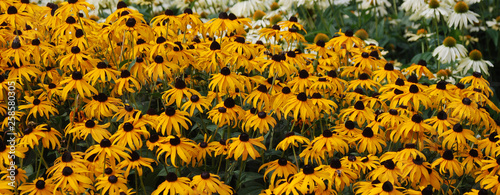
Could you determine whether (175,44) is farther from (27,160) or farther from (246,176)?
(27,160)

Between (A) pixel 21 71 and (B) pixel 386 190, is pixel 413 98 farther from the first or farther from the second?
(A) pixel 21 71

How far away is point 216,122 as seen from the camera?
7.50ft

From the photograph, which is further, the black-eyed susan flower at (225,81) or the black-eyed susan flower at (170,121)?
the black-eyed susan flower at (225,81)

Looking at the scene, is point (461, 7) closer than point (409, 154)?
No

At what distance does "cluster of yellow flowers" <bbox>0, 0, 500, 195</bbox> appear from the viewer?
2.06 meters

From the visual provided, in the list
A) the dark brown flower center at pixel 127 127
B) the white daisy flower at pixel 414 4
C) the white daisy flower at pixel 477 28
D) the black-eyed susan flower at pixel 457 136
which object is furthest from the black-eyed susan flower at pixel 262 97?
the white daisy flower at pixel 477 28

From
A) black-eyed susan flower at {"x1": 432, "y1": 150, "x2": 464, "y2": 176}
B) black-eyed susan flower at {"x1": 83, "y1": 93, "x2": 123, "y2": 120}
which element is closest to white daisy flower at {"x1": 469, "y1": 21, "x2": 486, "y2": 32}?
black-eyed susan flower at {"x1": 432, "y1": 150, "x2": 464, "y2": 176}

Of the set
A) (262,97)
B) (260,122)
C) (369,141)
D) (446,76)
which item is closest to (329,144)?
(369,141)

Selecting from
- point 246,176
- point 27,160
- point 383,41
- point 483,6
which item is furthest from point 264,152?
point 483,6

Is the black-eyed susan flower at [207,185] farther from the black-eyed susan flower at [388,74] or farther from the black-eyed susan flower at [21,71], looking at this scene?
the black-eyed susan flower at [388,74]

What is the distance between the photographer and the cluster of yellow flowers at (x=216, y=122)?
2.06 m

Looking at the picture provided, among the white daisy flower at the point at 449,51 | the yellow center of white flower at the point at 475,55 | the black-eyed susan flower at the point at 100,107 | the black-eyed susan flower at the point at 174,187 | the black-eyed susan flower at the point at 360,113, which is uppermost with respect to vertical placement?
the black-eyed susan flower at the point at 100,107

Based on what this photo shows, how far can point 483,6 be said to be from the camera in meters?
5.70

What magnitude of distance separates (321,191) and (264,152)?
21.0 inches
